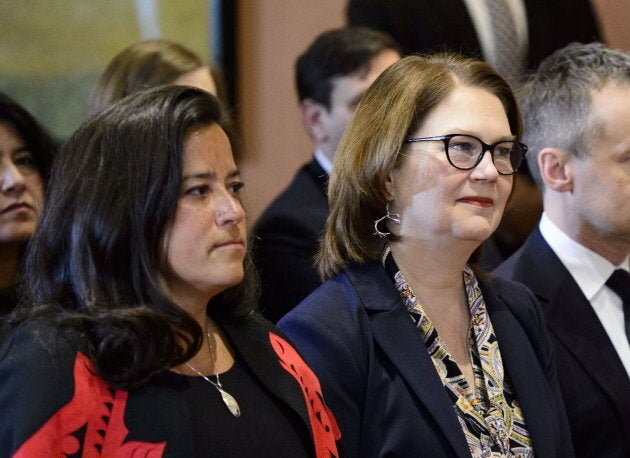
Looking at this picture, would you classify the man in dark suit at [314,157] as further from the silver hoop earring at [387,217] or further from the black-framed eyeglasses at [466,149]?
the black-framed eyeglasses at [466,149]

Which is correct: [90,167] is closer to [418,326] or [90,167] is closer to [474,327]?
[418,326]

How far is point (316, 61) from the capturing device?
344 centimetres

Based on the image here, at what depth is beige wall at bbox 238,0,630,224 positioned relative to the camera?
12.7 feet

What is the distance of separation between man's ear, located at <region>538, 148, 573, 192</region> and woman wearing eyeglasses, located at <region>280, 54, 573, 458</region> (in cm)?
45

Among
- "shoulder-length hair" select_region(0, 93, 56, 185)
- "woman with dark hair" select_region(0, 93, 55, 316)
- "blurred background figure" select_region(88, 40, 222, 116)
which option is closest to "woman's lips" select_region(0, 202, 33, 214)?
"woman with dark hair" select_region(0, 93, 55, 316)

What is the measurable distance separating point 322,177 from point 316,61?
1.39ft

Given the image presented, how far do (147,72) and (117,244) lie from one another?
1.39 m

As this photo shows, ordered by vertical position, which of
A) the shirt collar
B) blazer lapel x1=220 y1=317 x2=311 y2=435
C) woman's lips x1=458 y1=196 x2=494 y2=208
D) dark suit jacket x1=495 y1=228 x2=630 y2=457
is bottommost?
dark suit jacket x1=495 y1=228 x2=630 y2=457

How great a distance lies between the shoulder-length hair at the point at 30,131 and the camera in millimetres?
2533

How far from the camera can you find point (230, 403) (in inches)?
72.0

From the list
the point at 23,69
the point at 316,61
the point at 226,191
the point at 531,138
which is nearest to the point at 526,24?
the point at 316,61

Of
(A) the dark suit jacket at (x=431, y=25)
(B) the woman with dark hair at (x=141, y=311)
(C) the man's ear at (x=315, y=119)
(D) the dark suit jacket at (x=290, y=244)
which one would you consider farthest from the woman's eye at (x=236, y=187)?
(A) the dark suit jacket at (x=431, y=25)

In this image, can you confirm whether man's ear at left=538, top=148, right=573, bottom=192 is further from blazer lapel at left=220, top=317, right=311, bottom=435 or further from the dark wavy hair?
the dark wavy hair

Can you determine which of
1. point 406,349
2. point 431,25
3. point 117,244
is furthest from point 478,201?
point 431,25
